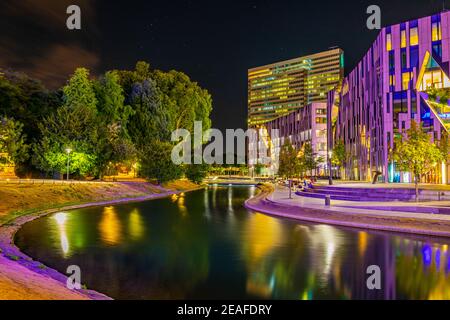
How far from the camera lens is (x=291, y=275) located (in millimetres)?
12938

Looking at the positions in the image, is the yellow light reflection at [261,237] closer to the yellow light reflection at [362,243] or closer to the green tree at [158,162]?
the yellow light reflection at [362,243]

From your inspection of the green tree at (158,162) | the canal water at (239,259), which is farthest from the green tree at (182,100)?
the canal water at (239,259)

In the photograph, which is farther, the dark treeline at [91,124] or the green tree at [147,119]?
the green tree at [147,119]

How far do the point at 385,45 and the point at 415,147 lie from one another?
3232 centimetres

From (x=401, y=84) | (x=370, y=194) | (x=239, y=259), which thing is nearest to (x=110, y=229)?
(x=239, y=259)

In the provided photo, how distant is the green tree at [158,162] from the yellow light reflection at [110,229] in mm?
28864

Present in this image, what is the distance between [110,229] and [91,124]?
34190 mm

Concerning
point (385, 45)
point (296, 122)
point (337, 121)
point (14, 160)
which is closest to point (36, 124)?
point (14, 160)

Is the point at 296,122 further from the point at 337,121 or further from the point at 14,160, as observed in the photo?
the point at 14,160

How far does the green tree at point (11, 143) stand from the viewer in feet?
156

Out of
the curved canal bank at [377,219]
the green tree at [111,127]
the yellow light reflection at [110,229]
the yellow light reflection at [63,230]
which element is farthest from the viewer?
the green tree at [111,127]

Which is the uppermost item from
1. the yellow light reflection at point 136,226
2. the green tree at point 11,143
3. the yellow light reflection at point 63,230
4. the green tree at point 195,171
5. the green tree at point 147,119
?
the green tree at point 147,119

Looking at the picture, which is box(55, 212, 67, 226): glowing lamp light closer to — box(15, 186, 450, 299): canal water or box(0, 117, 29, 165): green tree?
box(15, 186, 450, 299): canal water

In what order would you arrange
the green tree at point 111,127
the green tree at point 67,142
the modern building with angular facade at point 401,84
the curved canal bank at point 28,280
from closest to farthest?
the curved canal bank at point 28,280 < the green tree at point 67,142 < the modern building with angular facade at point 401,84 < the green tree at point 111,127
